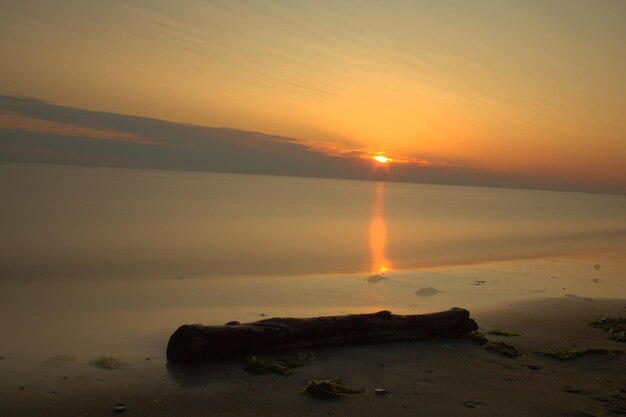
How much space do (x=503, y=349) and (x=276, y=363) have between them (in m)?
3.90

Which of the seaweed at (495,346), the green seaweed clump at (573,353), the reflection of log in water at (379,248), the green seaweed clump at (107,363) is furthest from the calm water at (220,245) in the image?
the green seaweed clump at (573,353)

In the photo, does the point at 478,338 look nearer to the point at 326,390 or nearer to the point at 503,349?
the point at 503,349

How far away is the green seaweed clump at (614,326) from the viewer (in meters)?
9.52

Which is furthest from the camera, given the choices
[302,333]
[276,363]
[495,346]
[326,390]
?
[495,346]

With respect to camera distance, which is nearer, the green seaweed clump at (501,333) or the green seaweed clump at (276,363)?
the green seaweed clump at (276,363)

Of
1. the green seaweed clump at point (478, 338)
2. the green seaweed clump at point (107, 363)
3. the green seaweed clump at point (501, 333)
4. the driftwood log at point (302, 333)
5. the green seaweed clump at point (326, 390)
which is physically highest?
the driftwood log at point (302, 333)

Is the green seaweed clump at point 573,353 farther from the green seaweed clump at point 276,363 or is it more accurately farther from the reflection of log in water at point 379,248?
the reflection of log in water at point 379,248

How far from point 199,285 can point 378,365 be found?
9.71m

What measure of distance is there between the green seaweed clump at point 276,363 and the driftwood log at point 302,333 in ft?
0.71

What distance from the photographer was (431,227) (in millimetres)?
45562

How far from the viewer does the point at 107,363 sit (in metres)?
7.59

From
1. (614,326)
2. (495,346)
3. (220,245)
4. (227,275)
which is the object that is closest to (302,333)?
(495,346)

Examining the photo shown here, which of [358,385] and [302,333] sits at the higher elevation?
[302,333]

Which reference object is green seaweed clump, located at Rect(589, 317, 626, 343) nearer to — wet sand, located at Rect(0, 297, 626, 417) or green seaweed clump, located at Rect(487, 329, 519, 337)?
wet sand, located at Rect(0, 297, 626, 417)
